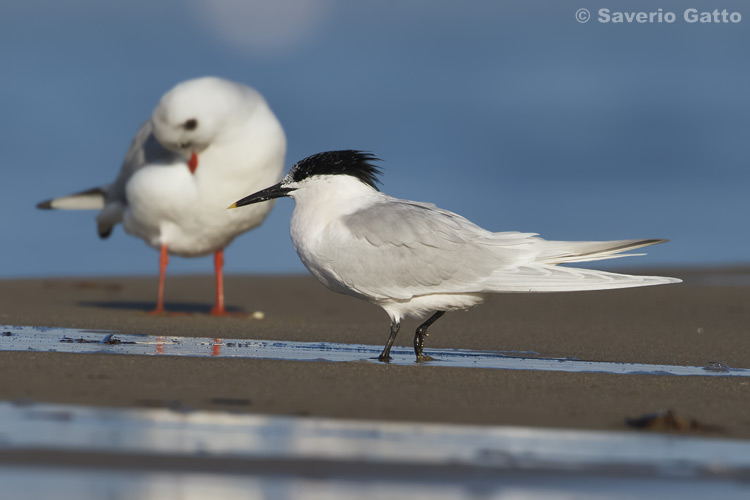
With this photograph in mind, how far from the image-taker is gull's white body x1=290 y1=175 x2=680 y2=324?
620 centimetres

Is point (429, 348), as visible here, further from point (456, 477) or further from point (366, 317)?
point (456, 477)

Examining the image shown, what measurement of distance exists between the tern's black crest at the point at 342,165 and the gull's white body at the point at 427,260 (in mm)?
422

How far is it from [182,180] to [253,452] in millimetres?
6820

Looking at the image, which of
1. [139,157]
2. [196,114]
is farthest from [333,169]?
[139,157]

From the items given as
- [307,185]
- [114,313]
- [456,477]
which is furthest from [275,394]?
[114,313]

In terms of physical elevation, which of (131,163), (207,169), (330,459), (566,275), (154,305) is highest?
(131,163)

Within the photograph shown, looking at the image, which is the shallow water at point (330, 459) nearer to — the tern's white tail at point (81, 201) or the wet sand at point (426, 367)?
the wet sand at point (426, 367)

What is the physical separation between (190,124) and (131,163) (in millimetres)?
1217

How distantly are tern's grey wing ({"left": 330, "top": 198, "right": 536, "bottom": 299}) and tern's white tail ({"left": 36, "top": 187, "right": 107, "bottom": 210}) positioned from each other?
5852 millimetres

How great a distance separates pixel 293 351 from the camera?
20.6 feet

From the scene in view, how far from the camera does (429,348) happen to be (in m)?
6.95

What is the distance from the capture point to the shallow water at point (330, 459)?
9.26 ft

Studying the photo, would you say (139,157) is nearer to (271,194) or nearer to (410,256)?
(271,194)

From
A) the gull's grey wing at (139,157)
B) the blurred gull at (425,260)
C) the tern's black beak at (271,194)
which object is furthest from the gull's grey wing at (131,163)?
the blurred gull at (425,260)
